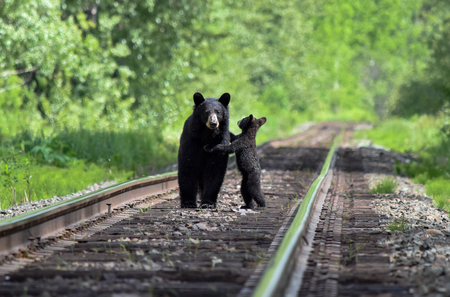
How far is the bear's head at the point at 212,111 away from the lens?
652cm

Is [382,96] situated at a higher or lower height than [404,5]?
lower

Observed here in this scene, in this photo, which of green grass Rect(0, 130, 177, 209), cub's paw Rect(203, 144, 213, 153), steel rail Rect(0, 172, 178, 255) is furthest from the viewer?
green grass Rect(0, 130, 177, 209)

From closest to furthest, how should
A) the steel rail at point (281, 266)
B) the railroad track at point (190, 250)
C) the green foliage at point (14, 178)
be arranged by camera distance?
the steel rail at point (281, 266), the railroad track at point (190, 250), the green foliage at point (14, 178)

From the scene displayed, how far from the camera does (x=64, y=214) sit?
5.64 metres

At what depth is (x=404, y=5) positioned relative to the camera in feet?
256

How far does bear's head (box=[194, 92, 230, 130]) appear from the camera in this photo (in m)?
6.52

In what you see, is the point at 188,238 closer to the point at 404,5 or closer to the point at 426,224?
the point at 426,224

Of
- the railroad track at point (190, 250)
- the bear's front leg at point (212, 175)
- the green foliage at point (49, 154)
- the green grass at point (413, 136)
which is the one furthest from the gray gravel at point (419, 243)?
the green grass at point (413, 136)

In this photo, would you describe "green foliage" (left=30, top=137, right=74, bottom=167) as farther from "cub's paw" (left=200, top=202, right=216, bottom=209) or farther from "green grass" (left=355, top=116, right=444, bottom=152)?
"green grass" (left=355, top=116, right=444, bottom=152)

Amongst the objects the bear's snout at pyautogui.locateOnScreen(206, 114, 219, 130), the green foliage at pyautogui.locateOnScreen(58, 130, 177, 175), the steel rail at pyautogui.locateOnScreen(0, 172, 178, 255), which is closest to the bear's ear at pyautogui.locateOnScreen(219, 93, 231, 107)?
the bear's snout at pyautogui.locateOnScreen(206, 114, 219, 130)

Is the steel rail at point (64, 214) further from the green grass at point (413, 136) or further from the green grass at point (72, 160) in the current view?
the green grass at point (413, 136)

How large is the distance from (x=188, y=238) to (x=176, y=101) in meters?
17.2

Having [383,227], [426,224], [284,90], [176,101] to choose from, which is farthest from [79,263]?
[284,90]

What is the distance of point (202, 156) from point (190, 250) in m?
2.56
